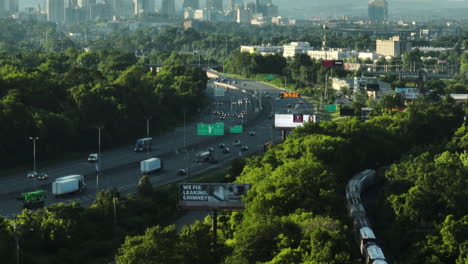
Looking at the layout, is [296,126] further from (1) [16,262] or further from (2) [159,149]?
(1) [16,262]

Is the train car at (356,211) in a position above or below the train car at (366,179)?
above

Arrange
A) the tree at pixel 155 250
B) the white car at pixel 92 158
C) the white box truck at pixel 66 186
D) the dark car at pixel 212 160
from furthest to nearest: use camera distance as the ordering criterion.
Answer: the dark car at pixel 212 160 → the white car at pixel 92 158 → the white box truck at pixel 66 186 → the tree at pixel 155 250

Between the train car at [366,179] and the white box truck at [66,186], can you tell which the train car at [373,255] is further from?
Answer: the white box truck at [66,186]

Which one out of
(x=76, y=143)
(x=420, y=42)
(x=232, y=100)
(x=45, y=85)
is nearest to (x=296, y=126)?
(x=76, y=143)

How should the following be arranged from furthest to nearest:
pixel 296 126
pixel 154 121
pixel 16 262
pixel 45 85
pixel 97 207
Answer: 1. pixel 154 121
2. pixel 45 85
3. pixel 296 126
4. pixel 97 207
5. pixel 16 262

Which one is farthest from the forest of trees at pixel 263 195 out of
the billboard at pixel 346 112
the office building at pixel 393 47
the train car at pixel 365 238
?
the office building at pixel 393 47
